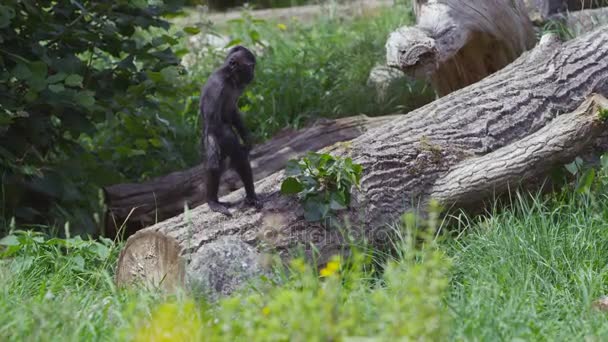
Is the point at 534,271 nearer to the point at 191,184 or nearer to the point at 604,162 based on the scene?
the point at 604,162

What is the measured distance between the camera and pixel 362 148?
493cm

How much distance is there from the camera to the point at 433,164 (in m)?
4.97

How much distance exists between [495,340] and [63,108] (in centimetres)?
375

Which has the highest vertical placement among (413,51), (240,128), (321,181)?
(413,51)

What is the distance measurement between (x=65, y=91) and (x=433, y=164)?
8.04ft

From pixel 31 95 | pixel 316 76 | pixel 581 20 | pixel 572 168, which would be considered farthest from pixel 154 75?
pixel 581 20

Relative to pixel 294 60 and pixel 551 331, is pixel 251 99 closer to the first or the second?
pixel 294 60

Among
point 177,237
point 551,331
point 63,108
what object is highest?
point 63,108

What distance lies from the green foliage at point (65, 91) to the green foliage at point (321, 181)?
174 centimetres

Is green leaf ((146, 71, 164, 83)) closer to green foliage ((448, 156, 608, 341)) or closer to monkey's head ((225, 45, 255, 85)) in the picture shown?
monkey's head ((225, 45, 255, 85))

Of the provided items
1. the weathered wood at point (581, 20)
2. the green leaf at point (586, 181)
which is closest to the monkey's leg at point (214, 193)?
the green leaf at point (586, 181)

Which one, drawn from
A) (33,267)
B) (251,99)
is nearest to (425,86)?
(251,99)

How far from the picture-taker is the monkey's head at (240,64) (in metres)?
5.08

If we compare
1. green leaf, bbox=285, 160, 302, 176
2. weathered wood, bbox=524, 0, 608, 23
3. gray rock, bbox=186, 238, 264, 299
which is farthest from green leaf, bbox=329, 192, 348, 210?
weathered wood, bbox=524, 0, 608, 23
